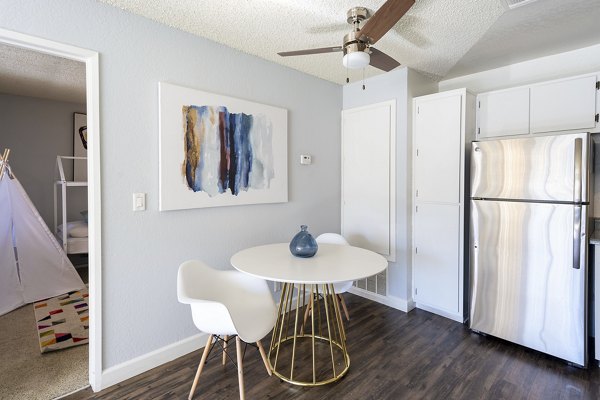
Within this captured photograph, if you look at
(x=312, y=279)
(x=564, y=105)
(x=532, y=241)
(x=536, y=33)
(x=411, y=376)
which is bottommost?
(x=411, y=376)

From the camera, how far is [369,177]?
130 inches

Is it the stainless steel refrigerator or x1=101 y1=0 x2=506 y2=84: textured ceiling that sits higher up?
x1=101 y1=0 x2=506 y2=84: textured ceiling

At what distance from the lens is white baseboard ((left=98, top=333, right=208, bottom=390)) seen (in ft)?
6.34

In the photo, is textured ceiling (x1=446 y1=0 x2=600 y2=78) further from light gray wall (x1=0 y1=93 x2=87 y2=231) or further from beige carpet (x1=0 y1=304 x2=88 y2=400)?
light gray wall (x1=0 y1=93 x2=87 y2=231)

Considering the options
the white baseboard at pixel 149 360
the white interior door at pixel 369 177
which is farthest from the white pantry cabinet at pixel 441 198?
the white baseboard at pixel 149 360

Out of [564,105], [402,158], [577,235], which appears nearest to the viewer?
[577,235]

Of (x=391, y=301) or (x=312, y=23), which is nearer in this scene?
(x=312, y=23)

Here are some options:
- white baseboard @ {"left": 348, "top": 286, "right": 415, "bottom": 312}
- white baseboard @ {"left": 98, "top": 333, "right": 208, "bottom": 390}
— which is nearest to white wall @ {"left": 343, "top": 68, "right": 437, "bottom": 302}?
white baseboard @ {"left": 348, "top": 286, "right": 415, "bottom": 312}

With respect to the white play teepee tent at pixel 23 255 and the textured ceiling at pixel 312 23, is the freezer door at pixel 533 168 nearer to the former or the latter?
the textured ceiling at pixel 312 23

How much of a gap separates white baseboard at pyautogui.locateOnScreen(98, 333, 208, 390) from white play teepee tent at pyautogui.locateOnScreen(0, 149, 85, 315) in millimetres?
1897

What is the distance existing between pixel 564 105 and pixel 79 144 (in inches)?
219

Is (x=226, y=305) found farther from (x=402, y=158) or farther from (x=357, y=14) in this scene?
(x=402, y=158)

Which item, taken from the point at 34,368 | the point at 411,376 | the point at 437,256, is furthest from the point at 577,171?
the point at 34,368

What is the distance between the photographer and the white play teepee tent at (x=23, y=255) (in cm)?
311
